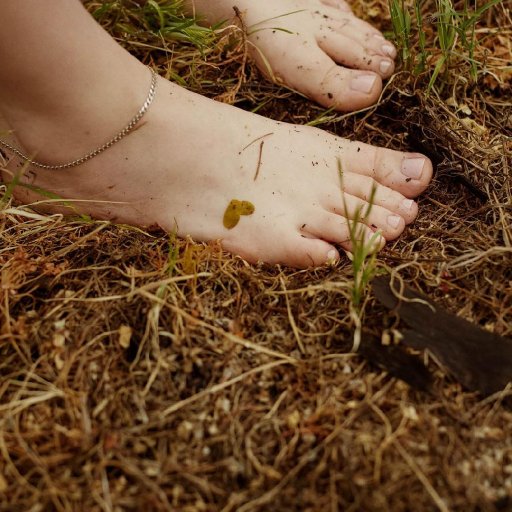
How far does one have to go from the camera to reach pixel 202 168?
1.40 meters

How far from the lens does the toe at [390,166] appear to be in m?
1.43

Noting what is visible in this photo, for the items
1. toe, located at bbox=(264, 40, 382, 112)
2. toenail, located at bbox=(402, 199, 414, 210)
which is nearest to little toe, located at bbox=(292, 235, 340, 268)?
toenail, located at bbox=(402, 199, 414, 210)

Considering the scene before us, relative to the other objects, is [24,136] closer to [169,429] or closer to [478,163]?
[169,429]

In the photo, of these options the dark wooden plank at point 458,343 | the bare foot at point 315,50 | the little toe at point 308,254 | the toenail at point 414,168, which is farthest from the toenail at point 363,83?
the dark wooden plank at point 458,343

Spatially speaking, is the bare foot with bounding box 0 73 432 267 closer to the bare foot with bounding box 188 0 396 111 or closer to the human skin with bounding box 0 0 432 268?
the human skin with bounding box 0 0 432 268

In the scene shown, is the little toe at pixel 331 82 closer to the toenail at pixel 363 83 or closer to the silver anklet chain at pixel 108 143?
the toenail at pixel 363 83

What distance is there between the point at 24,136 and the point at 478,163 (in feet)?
3.45

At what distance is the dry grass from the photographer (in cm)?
95

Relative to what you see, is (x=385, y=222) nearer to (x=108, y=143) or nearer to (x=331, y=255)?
(x=331, y=255)

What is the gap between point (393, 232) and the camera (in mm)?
1356

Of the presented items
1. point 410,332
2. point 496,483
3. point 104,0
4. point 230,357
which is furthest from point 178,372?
point 104,0

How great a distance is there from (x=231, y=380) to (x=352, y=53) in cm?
100

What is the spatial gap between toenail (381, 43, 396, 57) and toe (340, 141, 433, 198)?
0.32 m

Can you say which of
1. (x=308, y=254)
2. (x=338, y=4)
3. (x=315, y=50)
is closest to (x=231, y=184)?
(x=308, y=254)
